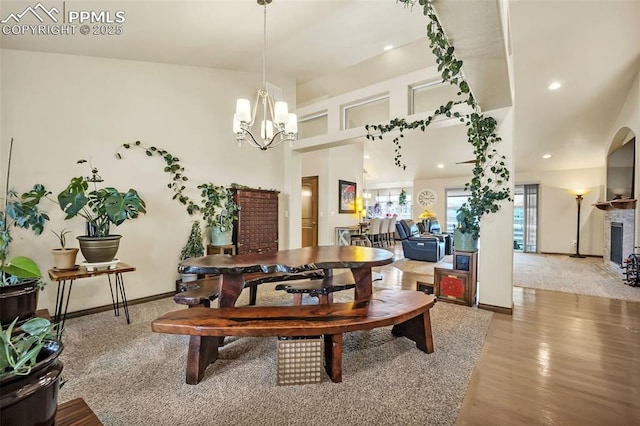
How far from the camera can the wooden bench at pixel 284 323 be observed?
1.68 metres

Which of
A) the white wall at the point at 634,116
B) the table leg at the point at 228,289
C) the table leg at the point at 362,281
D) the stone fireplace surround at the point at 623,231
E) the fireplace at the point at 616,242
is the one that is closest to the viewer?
the table leg at the point at 228,289

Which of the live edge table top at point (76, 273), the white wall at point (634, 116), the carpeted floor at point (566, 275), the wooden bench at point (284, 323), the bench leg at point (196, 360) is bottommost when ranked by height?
the carpeted floor at point (566, 275)

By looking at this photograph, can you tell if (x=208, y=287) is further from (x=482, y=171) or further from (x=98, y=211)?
(x=482, y=171)

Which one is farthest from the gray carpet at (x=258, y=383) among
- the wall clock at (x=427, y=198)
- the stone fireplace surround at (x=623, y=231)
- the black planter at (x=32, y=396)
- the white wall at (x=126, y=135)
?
the wall clock at (x=427, y=198)

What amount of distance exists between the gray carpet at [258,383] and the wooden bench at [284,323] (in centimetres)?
13

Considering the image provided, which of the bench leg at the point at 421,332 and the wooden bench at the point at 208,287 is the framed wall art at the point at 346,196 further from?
the bench leg at the point at 421,332

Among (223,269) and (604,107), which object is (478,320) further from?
(604,107)

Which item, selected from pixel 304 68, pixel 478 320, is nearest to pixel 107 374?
pixel 478 320

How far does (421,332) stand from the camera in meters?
2.24

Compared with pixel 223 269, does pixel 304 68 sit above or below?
above

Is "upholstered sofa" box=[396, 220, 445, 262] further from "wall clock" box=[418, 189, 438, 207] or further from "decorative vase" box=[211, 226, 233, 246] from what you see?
"decorative vase" box=[211, 226, 233, 246]

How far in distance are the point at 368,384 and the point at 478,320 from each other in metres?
1.72

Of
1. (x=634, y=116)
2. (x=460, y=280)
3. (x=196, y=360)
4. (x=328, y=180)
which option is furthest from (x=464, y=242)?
(x=328, y=180)

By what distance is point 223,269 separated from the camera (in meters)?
2.00
